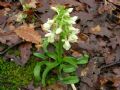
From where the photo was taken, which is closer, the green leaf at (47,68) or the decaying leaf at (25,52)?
the green leaf at (47,68)

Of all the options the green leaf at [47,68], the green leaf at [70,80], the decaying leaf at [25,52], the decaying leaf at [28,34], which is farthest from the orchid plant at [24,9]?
the green leaf at [70,80]

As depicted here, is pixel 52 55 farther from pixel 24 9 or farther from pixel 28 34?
pixel 24 9

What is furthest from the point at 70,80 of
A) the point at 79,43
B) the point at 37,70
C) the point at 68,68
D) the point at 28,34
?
the point at 28,34

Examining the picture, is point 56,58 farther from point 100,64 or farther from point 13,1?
point 13,1

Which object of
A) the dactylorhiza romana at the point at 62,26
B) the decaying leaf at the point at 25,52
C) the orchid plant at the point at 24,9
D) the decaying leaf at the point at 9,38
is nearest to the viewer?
the dactylorhiza romana at the point at 62,26

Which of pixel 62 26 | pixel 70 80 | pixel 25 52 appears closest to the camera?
pixel 62 26

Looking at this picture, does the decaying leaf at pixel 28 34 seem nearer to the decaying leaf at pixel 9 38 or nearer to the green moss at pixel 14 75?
→ the decaying leaf at pixel 9 38
